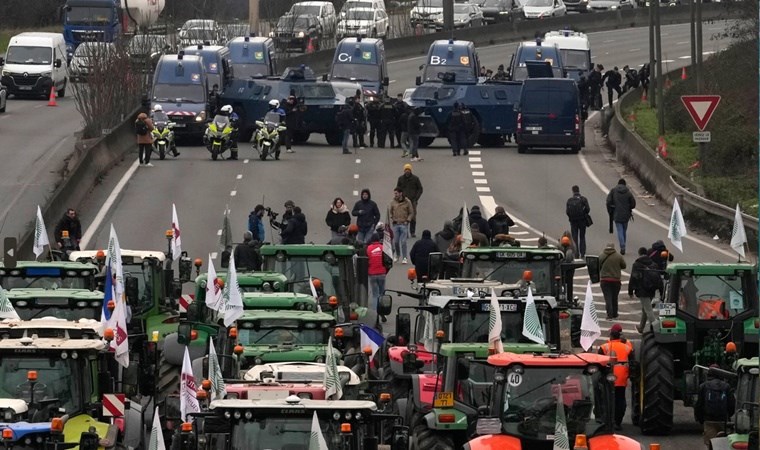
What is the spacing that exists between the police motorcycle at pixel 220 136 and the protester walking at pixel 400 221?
1279 centimetres

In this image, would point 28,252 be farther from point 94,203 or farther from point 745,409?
point 745,409

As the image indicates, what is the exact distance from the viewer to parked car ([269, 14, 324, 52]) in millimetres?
78000

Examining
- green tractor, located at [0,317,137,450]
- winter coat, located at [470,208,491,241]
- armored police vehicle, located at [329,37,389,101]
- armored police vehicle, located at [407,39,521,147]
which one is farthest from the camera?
armored police vehicle, located at [329,37,389,101]

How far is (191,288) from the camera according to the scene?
34875mm

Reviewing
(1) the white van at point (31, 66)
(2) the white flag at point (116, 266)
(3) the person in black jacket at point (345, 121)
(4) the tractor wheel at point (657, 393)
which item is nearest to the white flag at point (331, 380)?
(2) the white flag at point (116, 266)

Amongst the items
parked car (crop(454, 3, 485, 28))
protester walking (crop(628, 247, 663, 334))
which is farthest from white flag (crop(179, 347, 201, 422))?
parked car (crop(454, 3, 485, 28))

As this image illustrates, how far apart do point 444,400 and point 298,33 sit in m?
59.8

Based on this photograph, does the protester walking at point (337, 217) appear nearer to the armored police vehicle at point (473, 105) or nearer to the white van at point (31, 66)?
the armored police vehicle at point (473, 105)

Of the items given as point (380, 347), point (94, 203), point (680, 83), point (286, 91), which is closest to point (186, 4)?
point (680, 83)

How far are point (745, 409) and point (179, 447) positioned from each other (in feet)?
17.6

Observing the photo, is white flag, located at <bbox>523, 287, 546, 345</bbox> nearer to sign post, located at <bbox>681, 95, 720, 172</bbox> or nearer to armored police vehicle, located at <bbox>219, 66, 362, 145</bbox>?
sign post, located at <bbox>681, 95, 720, 172</bbox>

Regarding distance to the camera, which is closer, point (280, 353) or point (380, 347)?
point (280, 353)

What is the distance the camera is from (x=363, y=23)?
81438 millimetres

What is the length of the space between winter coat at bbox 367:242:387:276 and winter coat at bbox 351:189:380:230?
3710mm
